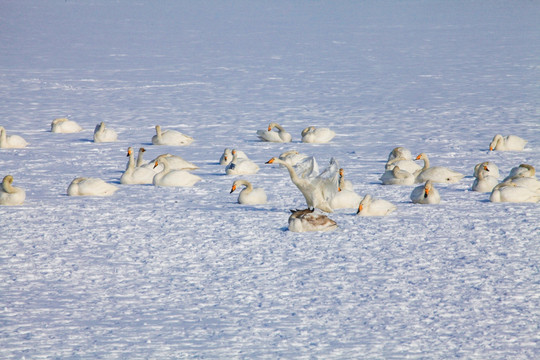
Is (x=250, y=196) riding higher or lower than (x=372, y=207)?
higher

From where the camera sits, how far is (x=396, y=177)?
968 centimetres

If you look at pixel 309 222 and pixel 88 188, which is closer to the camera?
pixel 309 222

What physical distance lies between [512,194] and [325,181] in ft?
6.28

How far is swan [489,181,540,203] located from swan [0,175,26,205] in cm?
467

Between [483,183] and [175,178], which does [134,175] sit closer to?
[175,178]

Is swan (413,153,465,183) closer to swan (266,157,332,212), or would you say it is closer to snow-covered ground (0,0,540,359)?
snow-covered ground (0,0,540,359)

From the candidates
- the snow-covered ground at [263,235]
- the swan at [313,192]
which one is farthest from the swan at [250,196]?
the swan at [313,192]

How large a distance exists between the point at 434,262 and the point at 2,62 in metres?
20.1

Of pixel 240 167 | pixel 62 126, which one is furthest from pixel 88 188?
pixel 62 126

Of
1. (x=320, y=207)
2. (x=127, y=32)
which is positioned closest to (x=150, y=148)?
(x=320, y=207)

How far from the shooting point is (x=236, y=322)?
5465 millimetres

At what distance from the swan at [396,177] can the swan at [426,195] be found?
37.2 inches

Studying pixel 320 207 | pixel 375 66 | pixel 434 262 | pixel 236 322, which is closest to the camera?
pixel 236 322

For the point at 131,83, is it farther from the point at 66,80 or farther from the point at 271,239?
the point at 271,239
